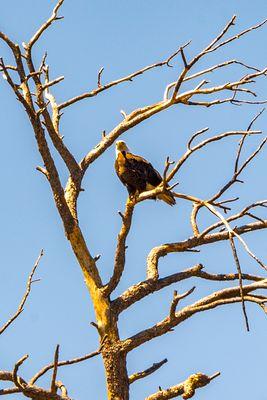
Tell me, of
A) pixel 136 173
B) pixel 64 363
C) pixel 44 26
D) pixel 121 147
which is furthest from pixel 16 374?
pixel 121 147

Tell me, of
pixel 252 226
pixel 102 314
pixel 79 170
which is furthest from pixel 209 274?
pixel 79 170

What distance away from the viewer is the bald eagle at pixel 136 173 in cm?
796

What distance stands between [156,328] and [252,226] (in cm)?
104

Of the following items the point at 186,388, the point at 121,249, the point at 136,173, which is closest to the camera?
the point at 186,388

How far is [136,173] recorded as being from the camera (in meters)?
8.04

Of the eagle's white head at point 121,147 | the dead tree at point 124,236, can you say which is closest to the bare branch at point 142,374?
the dead tree at point 124,236

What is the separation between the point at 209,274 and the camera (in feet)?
19.9

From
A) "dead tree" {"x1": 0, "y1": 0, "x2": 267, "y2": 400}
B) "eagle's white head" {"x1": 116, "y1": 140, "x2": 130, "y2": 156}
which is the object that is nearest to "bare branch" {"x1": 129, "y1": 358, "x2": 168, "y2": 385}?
"dead tree" {"x1": 0, "y1": 0, "x2": 267, "y2": 400}

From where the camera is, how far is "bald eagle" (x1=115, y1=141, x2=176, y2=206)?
26.1 feet

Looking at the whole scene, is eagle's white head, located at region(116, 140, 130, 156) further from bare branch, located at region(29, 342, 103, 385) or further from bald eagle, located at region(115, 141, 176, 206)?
bare branch, located at region(29, 342, 103, 385)

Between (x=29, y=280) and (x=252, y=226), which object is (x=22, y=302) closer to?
(x=29, y=280)

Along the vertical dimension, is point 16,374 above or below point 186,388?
above

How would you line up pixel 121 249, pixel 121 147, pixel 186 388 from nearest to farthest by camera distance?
pixel 186 388
pixel 121 249
pixel 121 147

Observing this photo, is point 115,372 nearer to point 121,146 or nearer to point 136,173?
point 136,173
